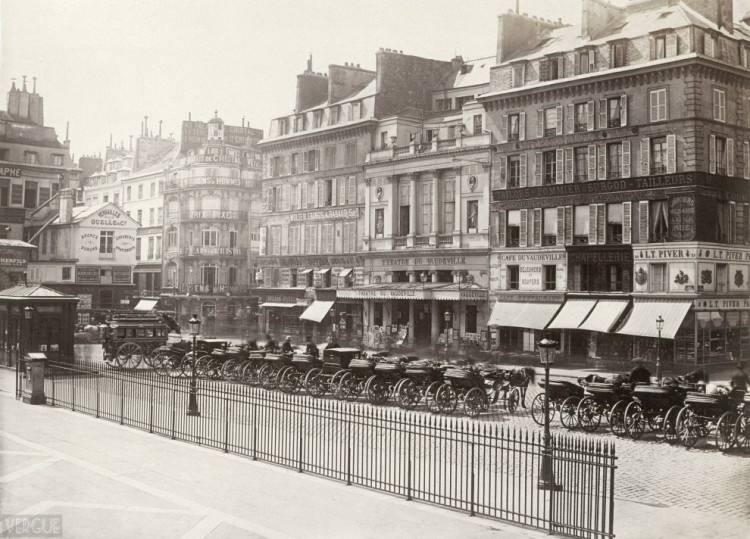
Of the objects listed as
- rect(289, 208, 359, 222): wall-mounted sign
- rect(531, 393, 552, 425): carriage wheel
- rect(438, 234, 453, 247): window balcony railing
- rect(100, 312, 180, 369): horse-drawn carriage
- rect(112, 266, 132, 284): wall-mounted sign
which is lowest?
rect(531, 393, 552, 425): carriage wheel

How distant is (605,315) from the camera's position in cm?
3055

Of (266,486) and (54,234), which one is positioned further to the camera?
(54,234)

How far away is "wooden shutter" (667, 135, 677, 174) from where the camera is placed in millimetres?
30219

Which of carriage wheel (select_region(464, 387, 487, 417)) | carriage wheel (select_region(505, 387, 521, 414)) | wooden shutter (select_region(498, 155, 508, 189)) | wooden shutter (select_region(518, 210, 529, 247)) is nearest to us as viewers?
carriage wheel (select_region(464, 387, 487, 417))

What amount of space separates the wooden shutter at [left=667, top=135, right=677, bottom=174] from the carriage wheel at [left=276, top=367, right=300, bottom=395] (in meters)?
16.9

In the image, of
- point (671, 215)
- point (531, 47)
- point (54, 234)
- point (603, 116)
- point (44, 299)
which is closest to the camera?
point (44, 299)

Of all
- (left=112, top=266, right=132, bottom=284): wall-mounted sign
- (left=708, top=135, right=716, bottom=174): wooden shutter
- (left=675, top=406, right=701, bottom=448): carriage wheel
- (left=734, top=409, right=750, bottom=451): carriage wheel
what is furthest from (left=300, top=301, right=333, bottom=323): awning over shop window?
(left=734, top=409, right=750, bottom=451): carriage wheel

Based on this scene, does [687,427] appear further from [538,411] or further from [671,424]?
[538,411]

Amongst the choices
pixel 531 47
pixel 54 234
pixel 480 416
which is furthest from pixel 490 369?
pixel 54 234

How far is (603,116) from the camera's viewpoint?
3300 centimetres

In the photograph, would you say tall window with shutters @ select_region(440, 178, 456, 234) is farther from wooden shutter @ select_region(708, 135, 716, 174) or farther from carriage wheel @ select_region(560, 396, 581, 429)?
carriage wheel @ select_region(560, 396, 581, 429)

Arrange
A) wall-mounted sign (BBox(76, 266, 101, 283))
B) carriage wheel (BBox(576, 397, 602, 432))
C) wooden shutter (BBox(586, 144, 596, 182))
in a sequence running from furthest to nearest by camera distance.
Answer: wall-mounted sign (BBox(76, 266, 101, 283)) < wooden shutter (BBox(586, 144, 596, 182)) < carriage wheel (BBox(576, 397, 602, 432))

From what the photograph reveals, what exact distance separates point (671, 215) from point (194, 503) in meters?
23.4

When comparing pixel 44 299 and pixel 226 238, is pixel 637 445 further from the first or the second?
pixel 226 238
